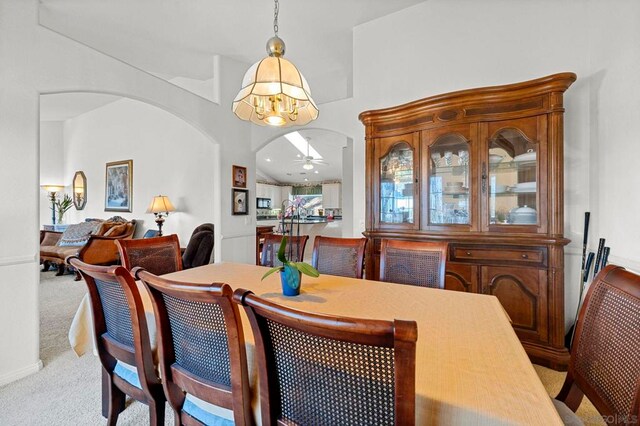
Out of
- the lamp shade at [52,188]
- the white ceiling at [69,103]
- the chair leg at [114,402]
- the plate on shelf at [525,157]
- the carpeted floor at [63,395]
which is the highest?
the white ceiling at [69,103]

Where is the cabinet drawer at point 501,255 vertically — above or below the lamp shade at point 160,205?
below

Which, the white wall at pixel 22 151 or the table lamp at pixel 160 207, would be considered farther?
the table lamp at pixel 160 207

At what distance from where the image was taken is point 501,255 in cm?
227

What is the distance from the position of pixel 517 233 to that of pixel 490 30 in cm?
191

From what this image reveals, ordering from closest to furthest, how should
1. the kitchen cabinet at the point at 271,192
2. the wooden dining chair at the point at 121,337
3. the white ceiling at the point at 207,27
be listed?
1. the wooden dining chair at the point at 121,337
2. the white ceiling at the point at 207,27
3. the kitchen cabinet at the point at 271,192

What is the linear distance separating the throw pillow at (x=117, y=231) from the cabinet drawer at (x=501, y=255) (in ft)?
18.4

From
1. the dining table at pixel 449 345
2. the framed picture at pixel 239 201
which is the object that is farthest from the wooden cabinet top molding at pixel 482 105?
the framed picture at pixel 239 201

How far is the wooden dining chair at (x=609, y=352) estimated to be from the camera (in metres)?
0.85

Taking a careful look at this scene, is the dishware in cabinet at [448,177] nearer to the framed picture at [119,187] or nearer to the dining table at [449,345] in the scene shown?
the dining table at [449,345]

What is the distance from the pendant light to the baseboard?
243 cm

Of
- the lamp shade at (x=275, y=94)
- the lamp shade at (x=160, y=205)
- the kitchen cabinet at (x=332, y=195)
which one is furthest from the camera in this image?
the kitchen cabinet at (x=332, y=195)

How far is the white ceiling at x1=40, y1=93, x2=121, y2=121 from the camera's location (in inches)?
223

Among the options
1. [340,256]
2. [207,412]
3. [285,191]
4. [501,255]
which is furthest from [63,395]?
[285,191]

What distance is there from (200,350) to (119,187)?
6501mm
